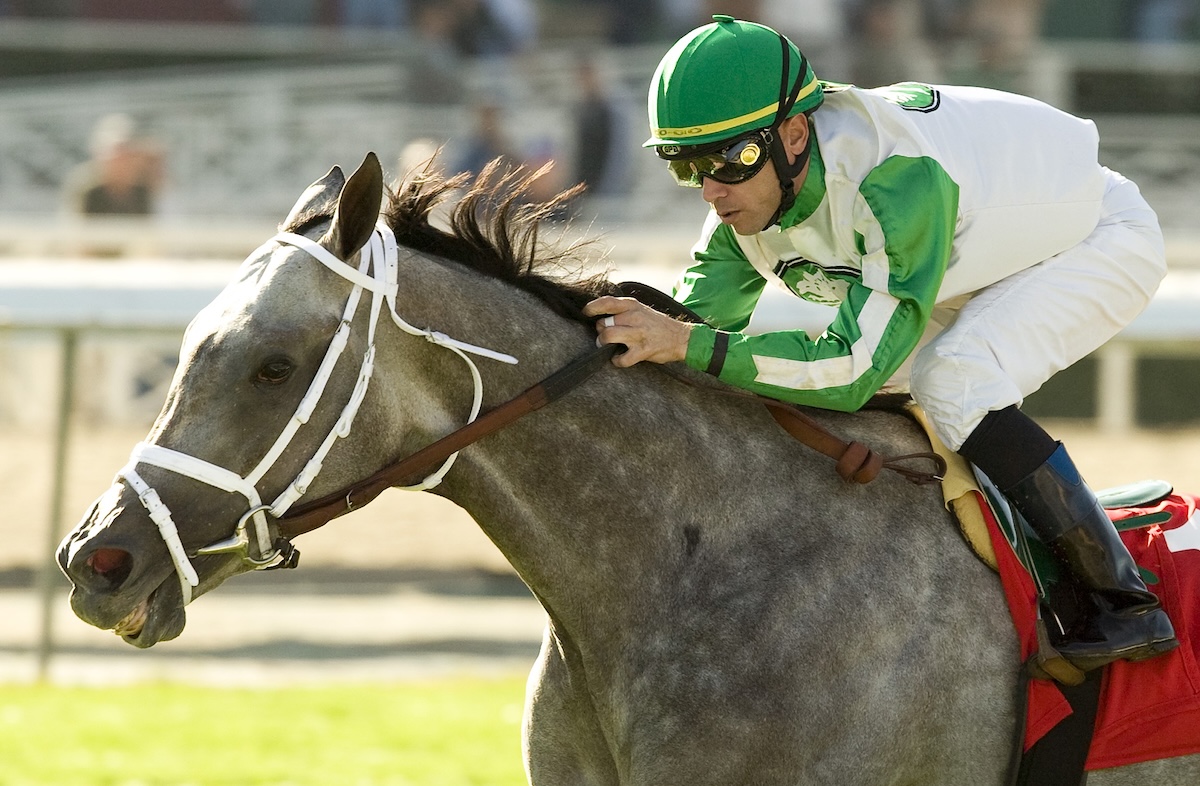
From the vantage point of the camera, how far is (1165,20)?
15828 millimetres

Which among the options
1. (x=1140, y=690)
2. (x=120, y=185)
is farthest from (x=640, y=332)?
(x=120, y=185)

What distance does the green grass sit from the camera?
5.74 metres

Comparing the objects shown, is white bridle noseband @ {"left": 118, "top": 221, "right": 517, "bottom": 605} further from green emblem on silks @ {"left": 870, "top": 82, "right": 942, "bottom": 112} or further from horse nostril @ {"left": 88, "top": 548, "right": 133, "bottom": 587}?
green emblem on silks @ {"left": 870, "top": 82, "right": 942, "bottom": 112}

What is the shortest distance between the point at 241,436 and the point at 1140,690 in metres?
1.76

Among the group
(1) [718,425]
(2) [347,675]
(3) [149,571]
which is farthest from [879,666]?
(2) [347,675]

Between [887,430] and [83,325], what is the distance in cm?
494

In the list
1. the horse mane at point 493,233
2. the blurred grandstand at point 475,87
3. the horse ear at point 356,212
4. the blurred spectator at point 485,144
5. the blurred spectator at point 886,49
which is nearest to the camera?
the horse ear at point 356,212

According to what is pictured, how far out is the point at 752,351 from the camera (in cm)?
304

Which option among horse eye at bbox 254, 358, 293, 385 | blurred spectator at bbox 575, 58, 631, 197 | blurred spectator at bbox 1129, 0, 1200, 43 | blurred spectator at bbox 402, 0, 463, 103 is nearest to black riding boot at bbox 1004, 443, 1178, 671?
horse eye at bbox 254, 358, 293, 385

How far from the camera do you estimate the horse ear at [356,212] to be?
Answer: 9.32 feet

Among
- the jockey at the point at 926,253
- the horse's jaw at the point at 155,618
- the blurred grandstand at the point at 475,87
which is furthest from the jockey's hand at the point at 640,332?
the blurred grandstand at the point at 475,87

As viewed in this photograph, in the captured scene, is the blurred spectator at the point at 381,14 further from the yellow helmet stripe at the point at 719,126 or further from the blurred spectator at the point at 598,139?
the yellow helmet stripe at the point at 719,126

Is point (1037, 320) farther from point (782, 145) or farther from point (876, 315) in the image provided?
point (782, 145)

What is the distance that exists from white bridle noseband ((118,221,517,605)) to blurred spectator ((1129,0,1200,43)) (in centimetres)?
1451
